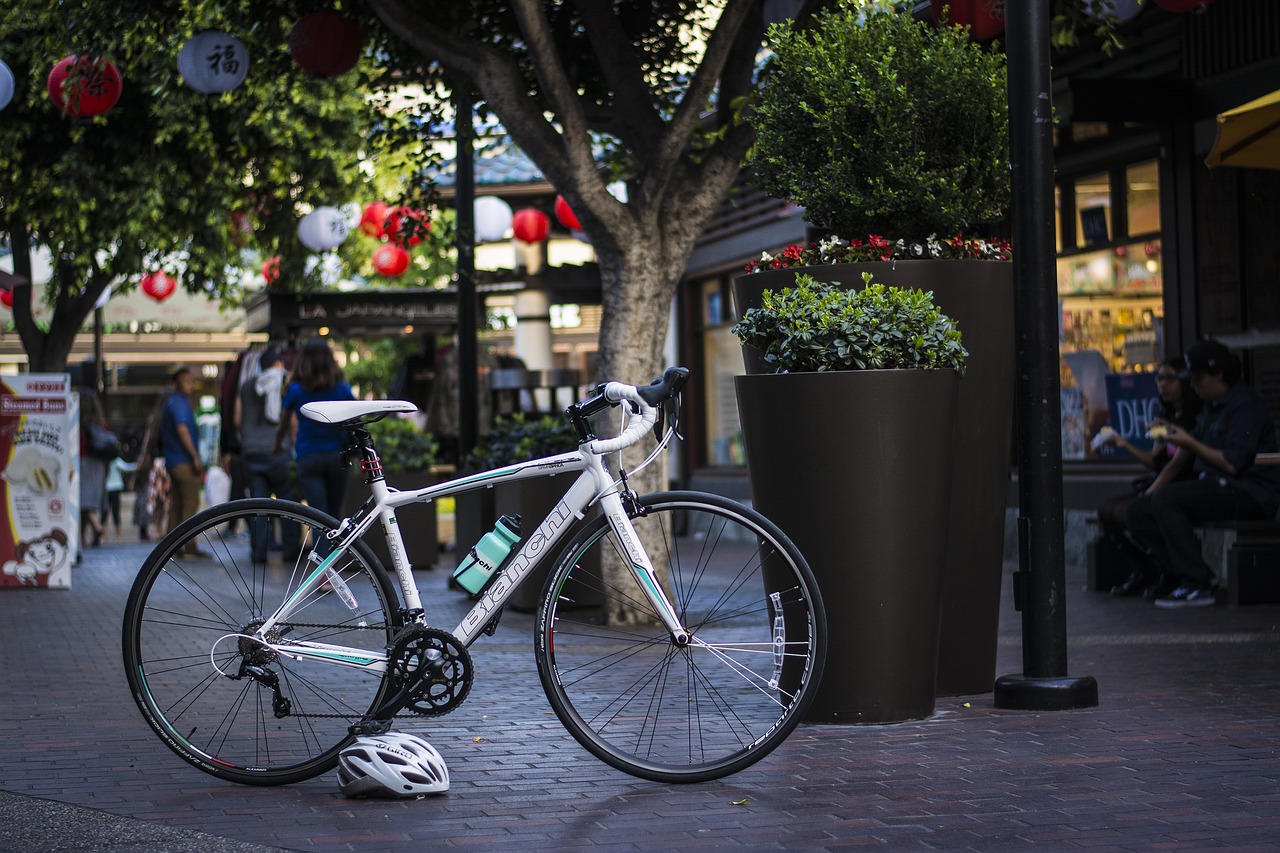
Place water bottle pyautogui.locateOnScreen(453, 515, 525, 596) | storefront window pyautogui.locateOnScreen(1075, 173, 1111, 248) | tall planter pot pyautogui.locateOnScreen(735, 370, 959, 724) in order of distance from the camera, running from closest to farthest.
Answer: water bottle pyautogui.locateOnScreen(453, 515, 525, 596) → tall planter pot pyautogui.locateOnScreen(735, 370, 959, 724) → storefront window pyautogui.locateOnScreen(1075, 173, 1111, 248)

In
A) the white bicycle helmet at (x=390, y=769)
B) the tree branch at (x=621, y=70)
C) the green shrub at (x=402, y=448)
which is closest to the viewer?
the white bicycle helmet at (x=390, y=769)

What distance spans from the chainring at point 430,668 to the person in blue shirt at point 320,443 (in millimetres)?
7053

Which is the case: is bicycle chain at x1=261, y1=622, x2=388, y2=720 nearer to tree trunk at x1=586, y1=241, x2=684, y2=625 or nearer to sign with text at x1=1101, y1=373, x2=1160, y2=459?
tree trunk at x1=586, y1=241, x2=684, y2=625

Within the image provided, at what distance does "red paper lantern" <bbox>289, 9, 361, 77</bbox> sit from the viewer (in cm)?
969

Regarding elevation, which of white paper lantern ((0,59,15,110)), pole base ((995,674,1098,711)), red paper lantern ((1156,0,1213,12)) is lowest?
pole base ((995,674,1098,711))

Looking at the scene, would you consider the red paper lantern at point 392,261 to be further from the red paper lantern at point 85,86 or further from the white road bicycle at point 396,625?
the white road bicycle at point 396,625

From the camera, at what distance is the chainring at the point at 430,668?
468 cm

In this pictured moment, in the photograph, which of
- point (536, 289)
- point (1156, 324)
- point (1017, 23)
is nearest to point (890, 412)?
point (1017, 23)

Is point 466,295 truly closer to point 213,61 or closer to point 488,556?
point 213,61

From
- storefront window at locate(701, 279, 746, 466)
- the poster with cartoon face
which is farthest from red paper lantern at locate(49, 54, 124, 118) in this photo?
storefront window at locate(701, 279, 746, 466)

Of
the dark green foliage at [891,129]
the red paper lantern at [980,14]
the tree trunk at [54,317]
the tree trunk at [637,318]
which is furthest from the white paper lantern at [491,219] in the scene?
the dark green foliage at [891,129]

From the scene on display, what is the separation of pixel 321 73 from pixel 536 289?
7.21m

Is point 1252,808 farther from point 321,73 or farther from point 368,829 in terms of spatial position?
point 321,73

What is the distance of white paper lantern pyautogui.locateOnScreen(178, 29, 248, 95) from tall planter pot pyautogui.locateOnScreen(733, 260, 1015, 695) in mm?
5447
